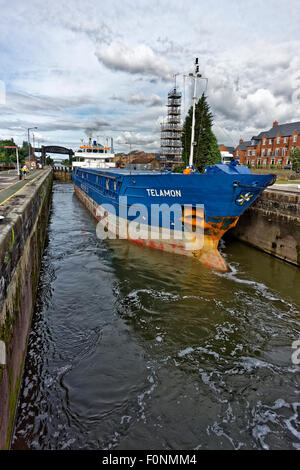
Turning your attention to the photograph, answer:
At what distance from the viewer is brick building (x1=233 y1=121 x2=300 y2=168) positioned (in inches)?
2255

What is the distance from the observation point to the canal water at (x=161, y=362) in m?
4.62

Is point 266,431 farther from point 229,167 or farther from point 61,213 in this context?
point 61,213

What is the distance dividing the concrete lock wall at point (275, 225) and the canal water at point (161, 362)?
6.89 feet

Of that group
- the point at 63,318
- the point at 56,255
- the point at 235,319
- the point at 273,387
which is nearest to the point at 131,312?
the point at 63,318

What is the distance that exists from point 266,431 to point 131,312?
15.1ft

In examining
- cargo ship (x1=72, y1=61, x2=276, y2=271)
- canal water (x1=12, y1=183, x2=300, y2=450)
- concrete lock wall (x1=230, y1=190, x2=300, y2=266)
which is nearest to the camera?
canal water (x1=12, y1=183, x2=300, y2=450)

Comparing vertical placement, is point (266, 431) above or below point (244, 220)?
below

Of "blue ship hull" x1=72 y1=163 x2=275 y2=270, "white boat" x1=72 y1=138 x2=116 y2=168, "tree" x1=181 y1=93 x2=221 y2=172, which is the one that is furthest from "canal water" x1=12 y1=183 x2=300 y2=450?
"tree" x1=181 y1=93 x2=221 y2=172

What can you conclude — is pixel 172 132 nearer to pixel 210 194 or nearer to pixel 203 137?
pixel 203 137

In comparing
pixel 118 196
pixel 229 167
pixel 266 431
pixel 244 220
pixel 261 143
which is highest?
pixel 261 143

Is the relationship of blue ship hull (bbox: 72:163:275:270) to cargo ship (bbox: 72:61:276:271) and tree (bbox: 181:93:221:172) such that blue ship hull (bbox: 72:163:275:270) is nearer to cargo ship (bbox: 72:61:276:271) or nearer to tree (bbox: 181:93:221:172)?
cargo ship (bbox: 72:61:276:271)

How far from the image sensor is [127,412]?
497 centimetres

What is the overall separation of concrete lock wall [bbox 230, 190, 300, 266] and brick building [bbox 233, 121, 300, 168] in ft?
137

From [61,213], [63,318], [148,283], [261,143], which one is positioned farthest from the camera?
[261,143]
